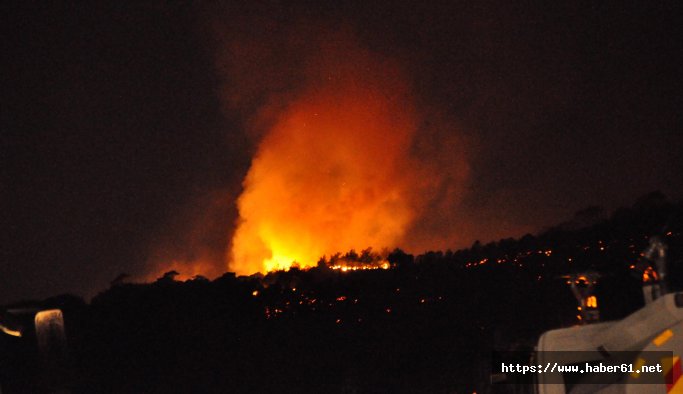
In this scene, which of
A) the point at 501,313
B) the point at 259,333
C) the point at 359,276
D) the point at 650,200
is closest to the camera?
the point at 501,313

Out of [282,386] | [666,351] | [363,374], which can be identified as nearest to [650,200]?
[363,374]

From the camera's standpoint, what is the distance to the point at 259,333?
45.9ft

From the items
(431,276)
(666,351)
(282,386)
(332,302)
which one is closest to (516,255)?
(431,276)

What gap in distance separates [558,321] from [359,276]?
4.75 m

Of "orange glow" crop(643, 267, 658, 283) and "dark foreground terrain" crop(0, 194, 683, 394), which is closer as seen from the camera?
"orange glow" crop(643, 267, 658, 283)

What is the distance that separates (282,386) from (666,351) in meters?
9.88

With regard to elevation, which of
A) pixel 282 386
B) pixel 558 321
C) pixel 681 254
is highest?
pixel 681 254

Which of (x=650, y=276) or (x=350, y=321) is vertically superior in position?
(x=350, y=321)

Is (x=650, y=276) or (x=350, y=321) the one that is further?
(x=350, y=321)

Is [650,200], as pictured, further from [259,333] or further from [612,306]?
[259,333]

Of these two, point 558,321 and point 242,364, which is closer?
point 558,321

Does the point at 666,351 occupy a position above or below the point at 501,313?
below

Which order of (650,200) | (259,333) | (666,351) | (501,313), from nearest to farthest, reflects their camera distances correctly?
(666,351), (501,313), (259,333), (650,200)

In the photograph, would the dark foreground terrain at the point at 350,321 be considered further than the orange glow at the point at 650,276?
Yes
